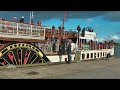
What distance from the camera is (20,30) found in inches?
689

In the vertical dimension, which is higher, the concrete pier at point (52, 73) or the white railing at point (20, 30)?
the white railing at point (20, 30)

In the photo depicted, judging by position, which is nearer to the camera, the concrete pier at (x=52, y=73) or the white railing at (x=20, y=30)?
the concrete pier at (x=52, y=73)

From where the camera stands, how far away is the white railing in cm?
1644

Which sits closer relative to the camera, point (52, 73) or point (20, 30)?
point (52, 73)

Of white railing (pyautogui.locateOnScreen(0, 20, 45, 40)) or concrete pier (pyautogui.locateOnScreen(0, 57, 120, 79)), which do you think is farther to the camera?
white railing (pyautogui.locateOnScreen(0, 20, 45, 40))

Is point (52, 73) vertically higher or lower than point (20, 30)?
lower

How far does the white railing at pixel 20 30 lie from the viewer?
53.9 ft

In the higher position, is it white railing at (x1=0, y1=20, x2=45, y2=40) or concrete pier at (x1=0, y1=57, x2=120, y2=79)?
white railing at (x1=0, y1=20, x2=45, y2=40)

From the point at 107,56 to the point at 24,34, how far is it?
14.8m
